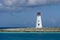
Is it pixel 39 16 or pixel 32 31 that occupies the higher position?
pixel 39 16

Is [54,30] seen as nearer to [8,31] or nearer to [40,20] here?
[40,20]

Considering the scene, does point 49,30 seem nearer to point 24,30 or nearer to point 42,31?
point 42,31

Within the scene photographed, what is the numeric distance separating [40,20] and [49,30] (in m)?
2.88

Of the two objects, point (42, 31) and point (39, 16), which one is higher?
point (39, 16)

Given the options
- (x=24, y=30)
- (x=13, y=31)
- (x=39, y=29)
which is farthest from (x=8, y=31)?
(x=39, y=29)

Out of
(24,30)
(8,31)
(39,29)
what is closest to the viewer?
(39,29)

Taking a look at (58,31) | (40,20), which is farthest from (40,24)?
(58,31)

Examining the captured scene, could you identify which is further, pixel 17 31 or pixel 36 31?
pixel 17 31

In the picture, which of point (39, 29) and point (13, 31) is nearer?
point (39, 29)

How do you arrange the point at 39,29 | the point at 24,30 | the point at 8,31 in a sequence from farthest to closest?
the point at 8,31
the point at 24,30
the point at 39,29

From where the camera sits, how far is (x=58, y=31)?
5012 centimetres

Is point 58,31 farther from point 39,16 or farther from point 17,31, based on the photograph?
point 17,31

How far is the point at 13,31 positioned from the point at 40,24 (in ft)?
28.7

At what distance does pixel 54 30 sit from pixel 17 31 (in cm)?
898
